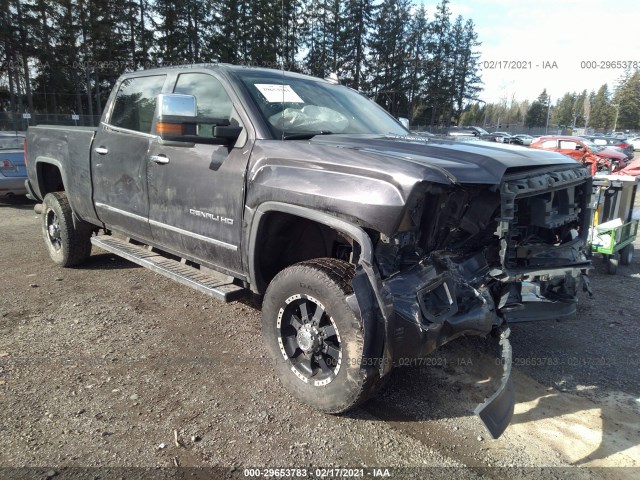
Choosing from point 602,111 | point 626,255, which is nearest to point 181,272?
point 626,255

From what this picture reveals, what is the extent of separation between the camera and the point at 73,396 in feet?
9.64

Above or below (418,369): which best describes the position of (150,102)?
above

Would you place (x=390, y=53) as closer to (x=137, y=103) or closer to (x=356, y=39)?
(x=356, y=39)

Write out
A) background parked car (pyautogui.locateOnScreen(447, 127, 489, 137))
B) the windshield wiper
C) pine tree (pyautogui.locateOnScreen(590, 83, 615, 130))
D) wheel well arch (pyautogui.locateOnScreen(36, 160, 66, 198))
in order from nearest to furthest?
Answer: 1. the windshield wiper
2. wheel well arch (pyautogui.locateOnScreen(36, 160, 66, 198))
3. background parked car (pyautogui.locateOnScreen(447, 127, 489, 137))
4. pine tree (pyautogui.locateOnScreen(590, 83, 615, 130))

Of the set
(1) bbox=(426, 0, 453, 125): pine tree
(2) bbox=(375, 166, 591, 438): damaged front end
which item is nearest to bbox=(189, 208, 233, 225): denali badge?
(2) bbox=(375, 166, 591, 438): damaged front end

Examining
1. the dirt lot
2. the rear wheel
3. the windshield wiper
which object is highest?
the windshield wiper

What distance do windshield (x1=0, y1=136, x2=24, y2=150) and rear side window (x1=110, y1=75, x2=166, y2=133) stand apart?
6.70 m

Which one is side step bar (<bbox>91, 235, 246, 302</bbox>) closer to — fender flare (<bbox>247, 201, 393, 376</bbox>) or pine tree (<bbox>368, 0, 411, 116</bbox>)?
fender flare (<bbox>247, 201, 393, 376</bbox>)

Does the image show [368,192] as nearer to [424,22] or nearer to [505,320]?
[505,320]

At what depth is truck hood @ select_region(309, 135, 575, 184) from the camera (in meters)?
2.49

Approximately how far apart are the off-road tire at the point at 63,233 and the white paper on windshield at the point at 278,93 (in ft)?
9.78

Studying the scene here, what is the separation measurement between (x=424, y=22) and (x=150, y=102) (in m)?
54.9

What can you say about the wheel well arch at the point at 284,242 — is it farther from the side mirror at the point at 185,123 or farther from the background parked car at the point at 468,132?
the background parked car at the point at 468,132

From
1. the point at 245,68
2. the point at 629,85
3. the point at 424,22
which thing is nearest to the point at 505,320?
the point at 245,68
